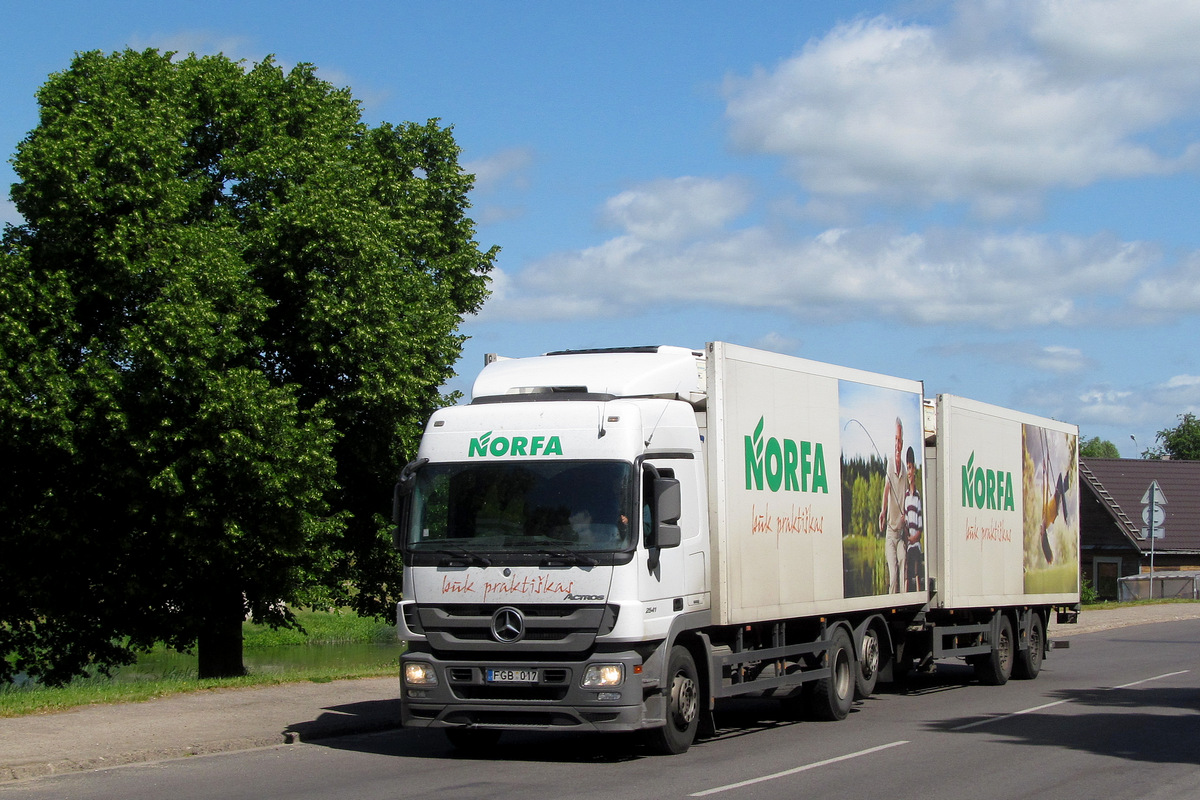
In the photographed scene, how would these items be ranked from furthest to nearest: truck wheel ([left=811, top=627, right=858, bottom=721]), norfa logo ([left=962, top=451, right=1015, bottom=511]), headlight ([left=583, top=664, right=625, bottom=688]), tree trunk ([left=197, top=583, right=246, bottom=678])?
1. tree trunk ([left=197, top=583, right=246, bottom=678])
2. norfa logo ([left=962, top=451, right=1015, bottom=511])
3. truck wheel ([left=811, top=627, right=858, bottom=721])
4. headlight ([left=583, top=664, right=625, bottom=688])

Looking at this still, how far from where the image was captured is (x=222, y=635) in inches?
955

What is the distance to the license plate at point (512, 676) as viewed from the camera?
10609 millimetres

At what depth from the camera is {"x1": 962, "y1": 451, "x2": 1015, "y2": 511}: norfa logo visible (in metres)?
17.6

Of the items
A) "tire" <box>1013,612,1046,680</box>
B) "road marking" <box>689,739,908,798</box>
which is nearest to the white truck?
"road marking" <box>689,739,908,798</box>

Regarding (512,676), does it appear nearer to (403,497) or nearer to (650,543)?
(650,543)

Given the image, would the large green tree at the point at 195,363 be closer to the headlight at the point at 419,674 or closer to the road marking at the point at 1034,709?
the headlight at the point at 419,674

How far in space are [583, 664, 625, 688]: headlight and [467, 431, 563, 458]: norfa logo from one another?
1836 millimetres

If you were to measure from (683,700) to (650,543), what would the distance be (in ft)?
5.31

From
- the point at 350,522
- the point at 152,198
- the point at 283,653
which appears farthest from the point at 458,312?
the point at 283,653

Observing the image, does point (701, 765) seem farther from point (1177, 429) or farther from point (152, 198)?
point (1177, 429)

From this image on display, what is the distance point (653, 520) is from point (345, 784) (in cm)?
322

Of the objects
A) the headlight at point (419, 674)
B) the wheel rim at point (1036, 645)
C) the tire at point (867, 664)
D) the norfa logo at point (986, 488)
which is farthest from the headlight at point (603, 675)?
the wheel rim at point (1036, 645)

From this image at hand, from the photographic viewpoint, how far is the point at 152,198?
21.3m

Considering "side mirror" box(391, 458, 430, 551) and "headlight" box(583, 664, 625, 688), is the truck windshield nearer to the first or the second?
"side mirror" box(391, 458, 430, 551)
